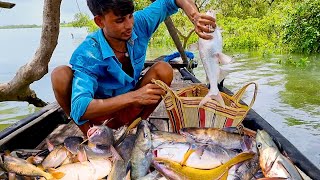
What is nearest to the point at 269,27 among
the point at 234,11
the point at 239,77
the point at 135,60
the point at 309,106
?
the point at 234,11

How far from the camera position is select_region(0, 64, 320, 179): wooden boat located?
212 cm

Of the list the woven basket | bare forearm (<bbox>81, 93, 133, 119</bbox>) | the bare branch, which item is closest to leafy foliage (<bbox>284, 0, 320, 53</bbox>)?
the bare branch

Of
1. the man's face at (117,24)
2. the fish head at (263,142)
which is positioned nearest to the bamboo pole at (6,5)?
the man's face at (117,24)

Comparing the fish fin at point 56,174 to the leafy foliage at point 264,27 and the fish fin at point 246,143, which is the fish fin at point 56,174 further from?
the leafy foliage at point 264,27

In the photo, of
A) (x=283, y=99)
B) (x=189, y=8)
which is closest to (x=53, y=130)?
(x=189, y=8)

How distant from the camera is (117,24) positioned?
2557 mm

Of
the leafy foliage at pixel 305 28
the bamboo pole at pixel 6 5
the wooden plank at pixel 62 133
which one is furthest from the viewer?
the leafy foliage at pixel 305 28

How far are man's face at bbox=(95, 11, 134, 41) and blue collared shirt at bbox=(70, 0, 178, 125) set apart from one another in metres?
0.12

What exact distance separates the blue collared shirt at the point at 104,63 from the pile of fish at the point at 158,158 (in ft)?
0.92

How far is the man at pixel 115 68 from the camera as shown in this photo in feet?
7.88

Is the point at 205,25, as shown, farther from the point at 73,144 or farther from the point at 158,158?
the point at 73,144

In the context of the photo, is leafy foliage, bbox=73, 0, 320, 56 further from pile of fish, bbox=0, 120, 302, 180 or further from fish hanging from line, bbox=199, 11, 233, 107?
pile of fish, bbox=0, 120, 302, 180

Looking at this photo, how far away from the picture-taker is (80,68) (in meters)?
2.63

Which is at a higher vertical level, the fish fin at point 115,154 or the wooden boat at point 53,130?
the fish fin at point 115,154
